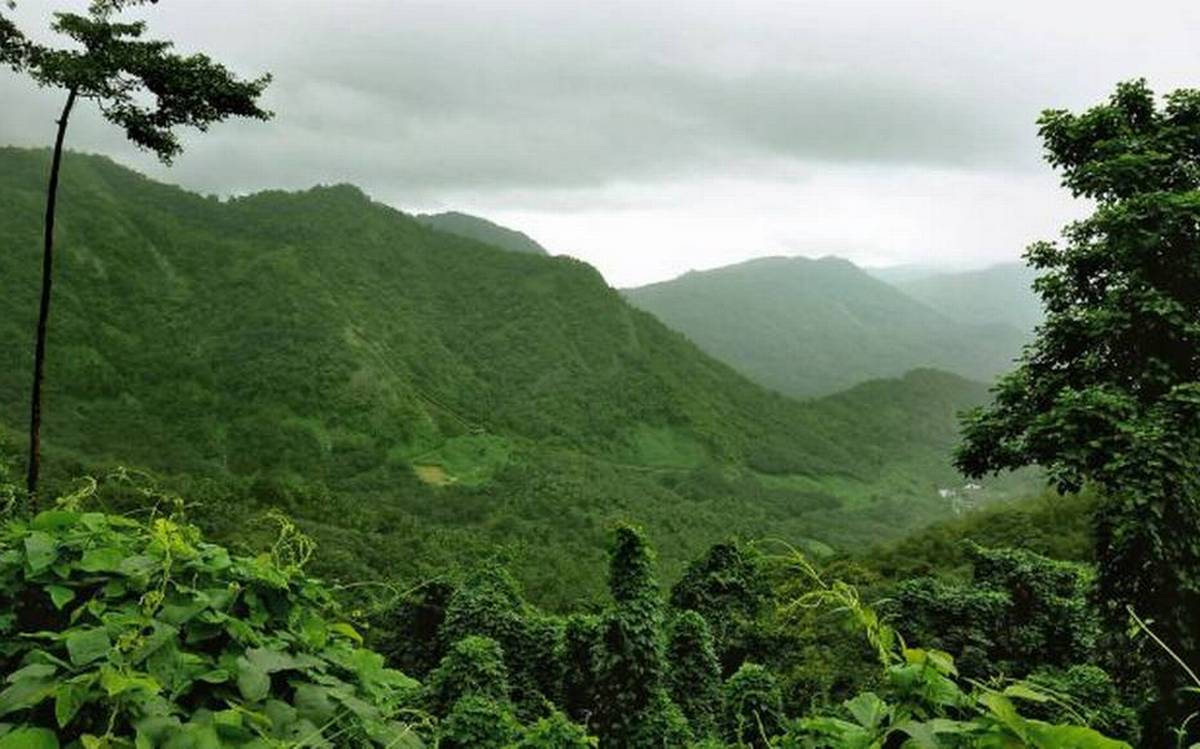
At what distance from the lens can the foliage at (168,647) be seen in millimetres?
1828

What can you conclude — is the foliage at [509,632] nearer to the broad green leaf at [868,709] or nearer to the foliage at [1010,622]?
the foliage at [1010,622]

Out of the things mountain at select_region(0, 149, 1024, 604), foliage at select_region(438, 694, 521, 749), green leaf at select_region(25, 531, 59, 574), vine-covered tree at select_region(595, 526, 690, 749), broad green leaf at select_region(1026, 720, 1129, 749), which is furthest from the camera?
mountain at select_region(0, 149, 1024, 604)

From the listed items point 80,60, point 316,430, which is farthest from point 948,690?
point 316,430

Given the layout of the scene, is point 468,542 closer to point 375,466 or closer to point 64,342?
point 375,466

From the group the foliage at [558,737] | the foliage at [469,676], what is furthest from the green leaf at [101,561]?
the foliage at [469,676]

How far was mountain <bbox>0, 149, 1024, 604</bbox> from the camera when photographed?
241 feet

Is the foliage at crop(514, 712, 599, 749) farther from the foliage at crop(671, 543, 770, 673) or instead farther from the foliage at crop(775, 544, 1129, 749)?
the foliage at crop(671, 543, 770, 673)

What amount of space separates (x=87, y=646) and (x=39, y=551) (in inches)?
18.9

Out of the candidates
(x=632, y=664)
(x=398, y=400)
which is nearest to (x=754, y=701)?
(x=632, y=664)

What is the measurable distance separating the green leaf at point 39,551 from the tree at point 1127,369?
10.0m

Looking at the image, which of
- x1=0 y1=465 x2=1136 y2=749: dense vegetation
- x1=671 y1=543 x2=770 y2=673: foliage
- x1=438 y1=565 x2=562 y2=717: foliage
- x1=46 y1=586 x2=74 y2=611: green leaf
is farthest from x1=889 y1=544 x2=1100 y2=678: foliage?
x1=46 y1=586 x2=74 y2=611: green leaf

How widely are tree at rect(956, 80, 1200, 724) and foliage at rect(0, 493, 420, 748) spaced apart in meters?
9.35

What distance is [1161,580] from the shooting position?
942 cm

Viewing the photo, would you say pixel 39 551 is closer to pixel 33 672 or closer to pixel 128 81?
pixel 33 672
